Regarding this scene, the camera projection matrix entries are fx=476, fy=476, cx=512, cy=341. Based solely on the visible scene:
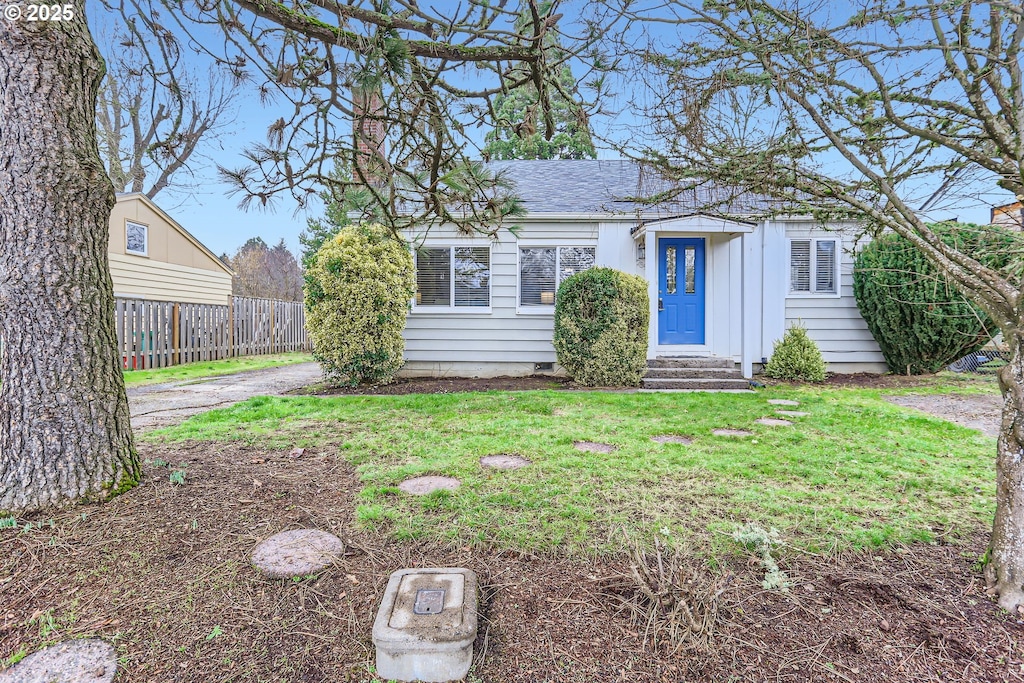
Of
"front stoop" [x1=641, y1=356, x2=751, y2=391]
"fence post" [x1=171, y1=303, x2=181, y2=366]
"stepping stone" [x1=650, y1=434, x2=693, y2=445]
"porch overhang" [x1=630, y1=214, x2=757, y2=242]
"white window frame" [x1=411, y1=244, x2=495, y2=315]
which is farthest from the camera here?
"fence post" [x1=171, y1=303, x2=181, y2=366]

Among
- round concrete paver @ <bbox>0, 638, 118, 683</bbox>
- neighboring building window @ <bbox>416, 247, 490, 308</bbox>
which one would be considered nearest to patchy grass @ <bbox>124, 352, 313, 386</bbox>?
neighboring building window @ <bbox>416, 247, 490, 308</bbox>

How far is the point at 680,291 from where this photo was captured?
8.73 meters

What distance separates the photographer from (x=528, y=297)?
870 cm

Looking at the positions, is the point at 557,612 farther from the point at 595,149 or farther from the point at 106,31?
the point at 106,31

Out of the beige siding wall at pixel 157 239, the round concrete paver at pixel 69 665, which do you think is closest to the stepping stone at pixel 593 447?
the round concrete paver at pixel 69 665

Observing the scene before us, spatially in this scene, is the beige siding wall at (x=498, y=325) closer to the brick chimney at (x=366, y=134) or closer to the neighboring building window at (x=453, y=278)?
the neighboring building window at (x=453, y=278)

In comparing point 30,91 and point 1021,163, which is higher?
point 30,91

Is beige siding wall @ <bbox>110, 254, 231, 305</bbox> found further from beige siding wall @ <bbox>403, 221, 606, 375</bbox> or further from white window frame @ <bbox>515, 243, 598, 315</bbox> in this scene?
white window frame @ <bbox>515, 243, 598, 315</bbox>

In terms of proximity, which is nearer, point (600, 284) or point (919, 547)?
point (919, 547)

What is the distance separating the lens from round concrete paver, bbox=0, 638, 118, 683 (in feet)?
5.20

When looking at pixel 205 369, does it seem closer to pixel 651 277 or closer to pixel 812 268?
pixel 651 277

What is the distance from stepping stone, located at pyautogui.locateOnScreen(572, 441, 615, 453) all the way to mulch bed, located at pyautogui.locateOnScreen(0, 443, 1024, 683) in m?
1.72

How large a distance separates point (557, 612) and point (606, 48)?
3.12 metres

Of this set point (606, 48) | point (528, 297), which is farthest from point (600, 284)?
point (606, 48)
